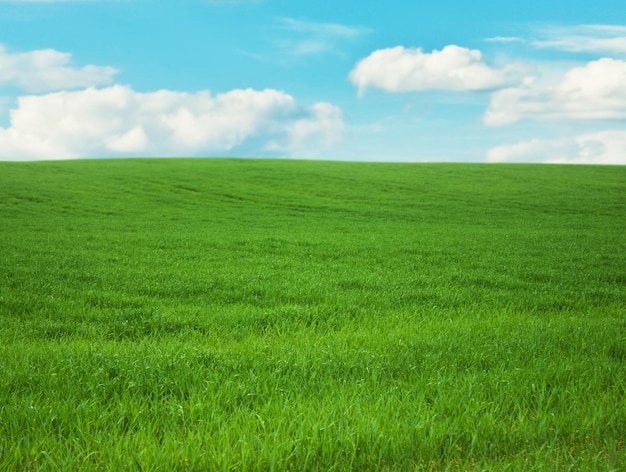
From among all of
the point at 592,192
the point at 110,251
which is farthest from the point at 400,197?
the point at 110,251

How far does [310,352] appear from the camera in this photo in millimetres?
7277

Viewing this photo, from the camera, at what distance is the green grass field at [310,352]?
15.3 feet

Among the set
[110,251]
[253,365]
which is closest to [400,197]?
[110,251]

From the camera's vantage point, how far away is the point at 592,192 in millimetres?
48781

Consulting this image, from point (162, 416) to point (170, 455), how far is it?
3.03 feet

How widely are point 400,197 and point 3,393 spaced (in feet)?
135

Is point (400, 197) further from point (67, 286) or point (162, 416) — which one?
point (162, 416)

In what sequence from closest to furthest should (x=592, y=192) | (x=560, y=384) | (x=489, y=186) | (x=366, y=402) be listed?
(x=366, y=402), (x=560, y=384), (x=592, y=192), (x=489, y=186)

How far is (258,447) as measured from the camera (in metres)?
4.56

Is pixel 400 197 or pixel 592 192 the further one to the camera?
pixel 592 192

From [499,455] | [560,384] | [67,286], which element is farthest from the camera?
[67,286]

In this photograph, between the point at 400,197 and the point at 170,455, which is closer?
the point at 170,455

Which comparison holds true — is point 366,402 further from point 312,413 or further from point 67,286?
point 67,286

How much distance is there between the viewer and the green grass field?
4.66 m
